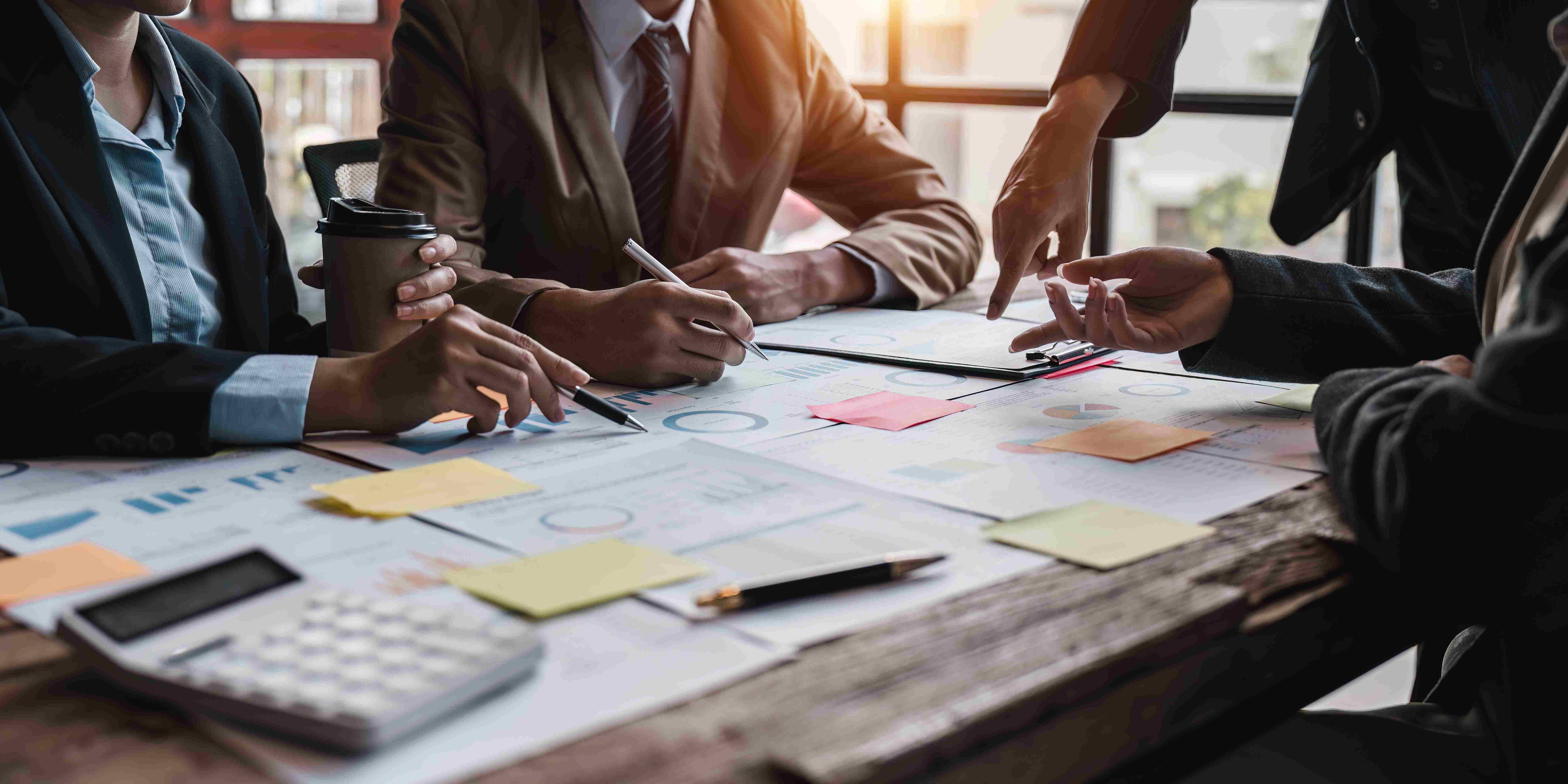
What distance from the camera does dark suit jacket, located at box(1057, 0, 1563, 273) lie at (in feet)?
4.63

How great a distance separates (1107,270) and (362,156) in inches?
48.4

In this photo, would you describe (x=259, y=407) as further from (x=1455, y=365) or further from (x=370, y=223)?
(x=1455, y=365)

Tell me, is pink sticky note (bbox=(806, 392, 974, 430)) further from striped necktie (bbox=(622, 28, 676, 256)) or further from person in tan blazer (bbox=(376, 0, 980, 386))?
striped necktie (bbox=(622, 28, 676, 256))

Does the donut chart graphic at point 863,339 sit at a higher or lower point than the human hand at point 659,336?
lower

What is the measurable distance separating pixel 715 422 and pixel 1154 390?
468 millimetres

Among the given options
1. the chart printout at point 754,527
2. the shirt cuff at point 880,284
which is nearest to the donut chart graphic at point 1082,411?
the chart printout at point 754,527

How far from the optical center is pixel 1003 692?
0.57 m

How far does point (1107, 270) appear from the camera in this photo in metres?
1.22

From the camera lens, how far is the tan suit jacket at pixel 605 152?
1658mm

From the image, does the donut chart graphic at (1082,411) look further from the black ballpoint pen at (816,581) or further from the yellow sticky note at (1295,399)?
the black ballpoint pen at (816,581)

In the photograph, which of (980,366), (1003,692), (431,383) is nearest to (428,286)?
(431,383)

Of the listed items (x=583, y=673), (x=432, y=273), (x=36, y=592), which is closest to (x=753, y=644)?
(x=583, y=673)

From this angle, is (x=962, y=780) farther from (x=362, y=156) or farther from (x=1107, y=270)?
(x=362, y=156)

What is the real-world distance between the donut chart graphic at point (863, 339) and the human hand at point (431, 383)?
0.50m
